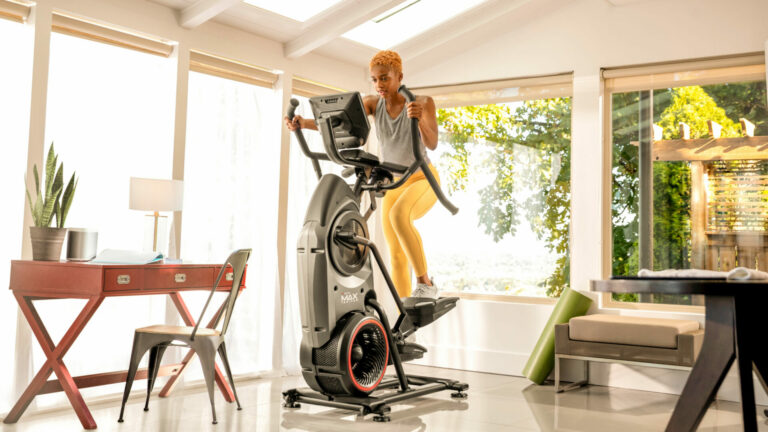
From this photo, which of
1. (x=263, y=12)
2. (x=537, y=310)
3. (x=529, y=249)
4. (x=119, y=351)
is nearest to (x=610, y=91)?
(x=529, y=249)

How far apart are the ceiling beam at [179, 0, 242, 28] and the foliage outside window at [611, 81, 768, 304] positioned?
2.86 m

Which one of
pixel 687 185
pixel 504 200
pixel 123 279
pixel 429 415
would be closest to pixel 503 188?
pixel 504 200

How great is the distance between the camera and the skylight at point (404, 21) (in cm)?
547

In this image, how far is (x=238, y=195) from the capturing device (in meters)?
4.86

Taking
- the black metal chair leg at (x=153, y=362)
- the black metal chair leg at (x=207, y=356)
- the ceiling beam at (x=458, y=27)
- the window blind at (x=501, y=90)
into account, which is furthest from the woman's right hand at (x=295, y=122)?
the window blind at (x=501, y=90)

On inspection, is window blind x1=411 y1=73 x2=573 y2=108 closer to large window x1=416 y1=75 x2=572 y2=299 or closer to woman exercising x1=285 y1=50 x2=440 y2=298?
large window x1=416 y1=75 x2=572 y2=299

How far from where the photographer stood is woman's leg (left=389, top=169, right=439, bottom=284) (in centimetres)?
436

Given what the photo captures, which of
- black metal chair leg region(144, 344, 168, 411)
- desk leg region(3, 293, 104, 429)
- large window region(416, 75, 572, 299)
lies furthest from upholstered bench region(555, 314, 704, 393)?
desk leg region(3, 293, 104, 429)

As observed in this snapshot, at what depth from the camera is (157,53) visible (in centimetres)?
443

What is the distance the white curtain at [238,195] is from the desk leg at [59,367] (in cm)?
121

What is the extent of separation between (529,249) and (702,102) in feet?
5.40

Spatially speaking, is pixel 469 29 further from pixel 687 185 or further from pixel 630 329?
pixel 630 329

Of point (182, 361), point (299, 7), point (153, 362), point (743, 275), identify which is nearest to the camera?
point (743, 275)

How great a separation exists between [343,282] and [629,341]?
76.0 inches
